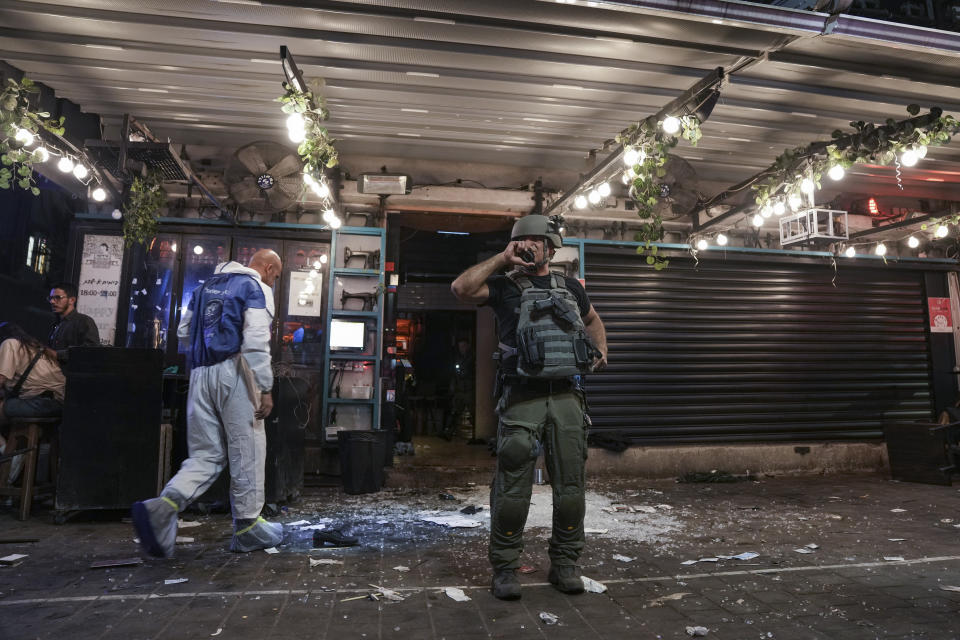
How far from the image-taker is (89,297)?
7383 millimetres

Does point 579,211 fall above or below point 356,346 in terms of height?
above

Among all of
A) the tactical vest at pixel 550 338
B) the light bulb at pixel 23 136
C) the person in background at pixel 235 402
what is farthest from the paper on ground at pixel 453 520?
the light bulb at pixel 23 136

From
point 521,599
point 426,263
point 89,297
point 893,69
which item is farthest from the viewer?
point 426,263

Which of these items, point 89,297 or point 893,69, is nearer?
point 893,69

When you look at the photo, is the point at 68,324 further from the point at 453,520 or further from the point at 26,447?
the point at 453,520

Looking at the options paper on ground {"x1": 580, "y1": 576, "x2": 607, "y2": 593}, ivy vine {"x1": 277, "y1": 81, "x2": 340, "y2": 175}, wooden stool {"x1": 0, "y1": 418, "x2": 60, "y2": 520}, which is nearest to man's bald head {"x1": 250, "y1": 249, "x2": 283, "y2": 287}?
ivy vine {"x1": 277, "y1": 81, "x2": 340, "y2": 175}

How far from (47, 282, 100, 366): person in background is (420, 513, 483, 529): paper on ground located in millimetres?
4264

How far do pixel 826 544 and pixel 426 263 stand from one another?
920 centimetres

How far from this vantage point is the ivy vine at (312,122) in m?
4.83

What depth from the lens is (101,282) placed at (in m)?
7.45

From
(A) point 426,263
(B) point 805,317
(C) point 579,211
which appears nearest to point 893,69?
(C) point 579,211

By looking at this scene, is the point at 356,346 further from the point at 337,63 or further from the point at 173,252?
the point at 337,63

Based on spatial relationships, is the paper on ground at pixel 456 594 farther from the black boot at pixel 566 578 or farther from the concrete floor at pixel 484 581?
the black boot at pixel 566 578

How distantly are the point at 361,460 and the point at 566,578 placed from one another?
378 cm
